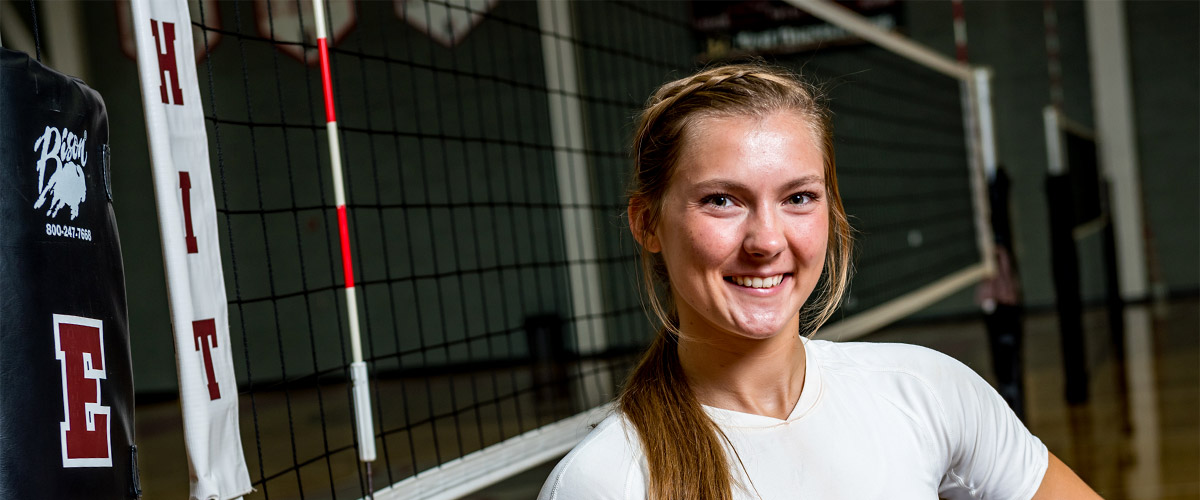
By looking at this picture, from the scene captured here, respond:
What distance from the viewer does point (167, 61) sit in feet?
4.19

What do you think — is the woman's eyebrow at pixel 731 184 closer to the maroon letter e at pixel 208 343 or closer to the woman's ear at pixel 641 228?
the woman's ear at pixel 641 228

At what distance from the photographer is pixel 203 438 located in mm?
1263

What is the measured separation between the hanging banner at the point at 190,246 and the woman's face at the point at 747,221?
64cm

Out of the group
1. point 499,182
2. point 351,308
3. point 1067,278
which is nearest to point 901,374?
point 351,308

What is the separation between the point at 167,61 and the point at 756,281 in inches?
32.2

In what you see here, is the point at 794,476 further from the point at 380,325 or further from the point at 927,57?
the point at 380,325

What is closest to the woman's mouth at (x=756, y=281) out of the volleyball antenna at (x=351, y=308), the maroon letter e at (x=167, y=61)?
the volleyball antenna at (x=351, y=308)

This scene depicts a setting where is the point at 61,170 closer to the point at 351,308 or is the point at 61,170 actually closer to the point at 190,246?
the point at 190,246

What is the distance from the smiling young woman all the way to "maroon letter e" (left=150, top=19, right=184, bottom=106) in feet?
2.02

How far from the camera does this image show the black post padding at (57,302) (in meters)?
0.94

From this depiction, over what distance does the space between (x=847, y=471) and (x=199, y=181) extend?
91cm

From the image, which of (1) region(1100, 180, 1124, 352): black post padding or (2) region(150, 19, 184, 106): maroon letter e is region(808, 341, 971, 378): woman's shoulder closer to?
(2) region(150, 19, 184, 106): maroon letter e

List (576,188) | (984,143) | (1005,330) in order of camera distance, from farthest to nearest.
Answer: (576,188), (984,143), (1005,330)

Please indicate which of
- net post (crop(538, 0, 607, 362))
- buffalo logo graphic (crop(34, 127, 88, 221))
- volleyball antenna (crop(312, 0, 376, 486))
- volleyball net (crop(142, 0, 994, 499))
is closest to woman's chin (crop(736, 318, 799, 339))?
volleyball antenna (crop(312, 0, 376, 486))
